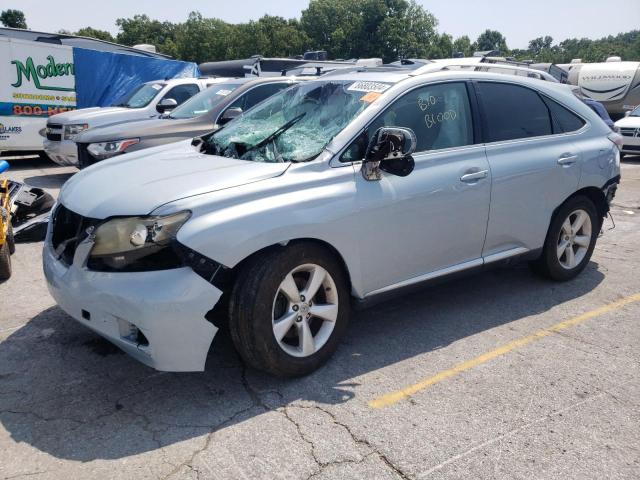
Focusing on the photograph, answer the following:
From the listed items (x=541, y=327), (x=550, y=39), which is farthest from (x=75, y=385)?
(x=550, y=39)

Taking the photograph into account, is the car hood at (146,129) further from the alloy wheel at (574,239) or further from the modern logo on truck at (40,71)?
the modern logo on truck at (40,71)

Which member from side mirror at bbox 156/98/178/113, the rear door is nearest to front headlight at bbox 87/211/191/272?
the rear door

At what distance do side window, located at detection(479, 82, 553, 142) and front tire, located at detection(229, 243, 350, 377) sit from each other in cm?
175

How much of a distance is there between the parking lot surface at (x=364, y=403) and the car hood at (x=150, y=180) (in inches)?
40.0

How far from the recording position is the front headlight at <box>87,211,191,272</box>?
299 centimetres

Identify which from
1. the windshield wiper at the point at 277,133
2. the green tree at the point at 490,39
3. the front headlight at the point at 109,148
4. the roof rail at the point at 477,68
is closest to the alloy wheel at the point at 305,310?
the windshield wiper at the point at 277,133

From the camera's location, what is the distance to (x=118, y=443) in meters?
2.84

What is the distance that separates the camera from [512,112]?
4.52 meters

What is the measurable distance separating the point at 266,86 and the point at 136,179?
5606 mm

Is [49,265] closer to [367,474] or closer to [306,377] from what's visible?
[306,377]

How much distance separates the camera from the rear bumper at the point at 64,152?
10062mm

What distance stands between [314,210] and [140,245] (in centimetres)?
96

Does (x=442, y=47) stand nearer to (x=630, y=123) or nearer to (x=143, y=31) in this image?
(x=143, y=31)

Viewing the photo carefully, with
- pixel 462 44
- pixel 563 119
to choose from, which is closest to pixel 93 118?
pixel 563 119
